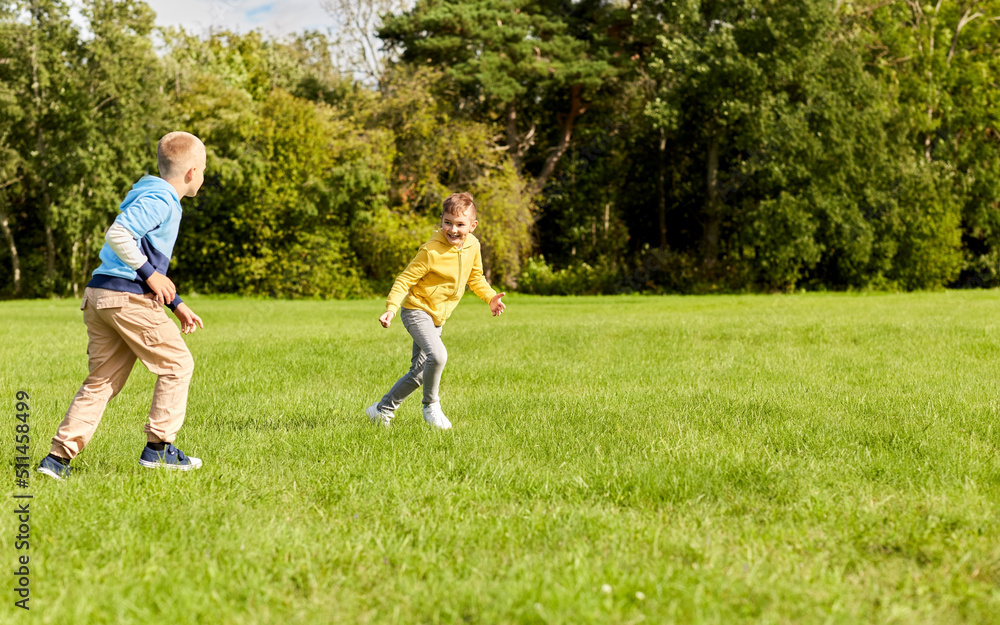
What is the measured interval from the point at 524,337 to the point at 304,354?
3.45m

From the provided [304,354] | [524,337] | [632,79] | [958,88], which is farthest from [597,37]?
[304,354]

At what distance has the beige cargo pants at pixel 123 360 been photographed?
4719 millimetres

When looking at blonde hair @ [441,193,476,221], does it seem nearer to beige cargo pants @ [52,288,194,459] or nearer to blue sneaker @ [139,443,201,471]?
beige cargo pants @ [52,288,194,459]

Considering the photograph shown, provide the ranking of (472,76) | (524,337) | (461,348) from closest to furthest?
Answer: 1. (461,348)
2. (524,337)
3. (472,76)

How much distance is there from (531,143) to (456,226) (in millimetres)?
31039

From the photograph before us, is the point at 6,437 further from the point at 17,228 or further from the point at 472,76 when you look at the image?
the point at 17,228

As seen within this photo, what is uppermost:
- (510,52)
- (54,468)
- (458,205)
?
(510,52)

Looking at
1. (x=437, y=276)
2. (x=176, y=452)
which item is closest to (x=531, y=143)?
(x=437, y=276)

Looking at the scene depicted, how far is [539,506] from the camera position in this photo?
14.2 feet

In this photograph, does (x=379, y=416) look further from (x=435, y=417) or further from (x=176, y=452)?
(x=176, y=452)

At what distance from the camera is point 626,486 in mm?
4684

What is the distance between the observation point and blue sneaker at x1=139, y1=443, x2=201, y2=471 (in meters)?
4.99

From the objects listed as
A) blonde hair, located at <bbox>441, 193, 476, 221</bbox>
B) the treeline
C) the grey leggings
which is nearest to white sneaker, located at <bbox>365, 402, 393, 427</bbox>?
the grey leggings

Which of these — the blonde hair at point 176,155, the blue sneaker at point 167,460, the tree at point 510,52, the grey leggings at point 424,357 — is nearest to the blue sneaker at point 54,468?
the blue sneaker at point 167,460
